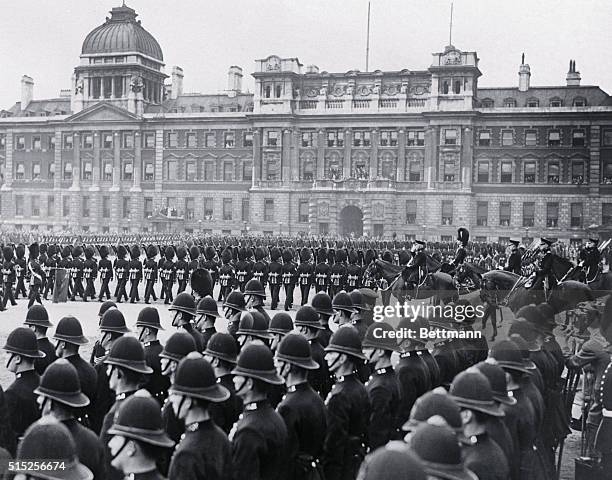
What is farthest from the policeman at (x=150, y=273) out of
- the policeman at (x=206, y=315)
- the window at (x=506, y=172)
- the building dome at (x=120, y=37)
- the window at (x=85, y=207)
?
the building dome at (x=120, y=37)

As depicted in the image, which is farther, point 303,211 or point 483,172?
point 303,211

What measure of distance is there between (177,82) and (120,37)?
23.7 ft

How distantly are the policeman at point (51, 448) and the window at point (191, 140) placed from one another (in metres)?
67.0

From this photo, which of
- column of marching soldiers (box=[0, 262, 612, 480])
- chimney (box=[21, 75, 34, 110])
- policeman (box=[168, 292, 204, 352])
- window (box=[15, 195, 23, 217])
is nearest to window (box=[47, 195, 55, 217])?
window (box=[15, 195, 23, 217])

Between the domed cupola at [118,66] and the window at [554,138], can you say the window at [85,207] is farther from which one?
the window at [554,138]

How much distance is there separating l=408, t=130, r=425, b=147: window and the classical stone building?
0.12 meters

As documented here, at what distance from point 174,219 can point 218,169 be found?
6.26 metres

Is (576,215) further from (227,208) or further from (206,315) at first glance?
(206,315)

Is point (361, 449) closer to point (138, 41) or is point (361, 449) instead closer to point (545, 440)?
point (545, 440)

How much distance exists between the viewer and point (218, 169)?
6912 cm

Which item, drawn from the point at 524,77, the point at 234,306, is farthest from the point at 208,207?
the point at 234,306

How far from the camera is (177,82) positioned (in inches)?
2997

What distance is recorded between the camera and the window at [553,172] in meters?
61.2

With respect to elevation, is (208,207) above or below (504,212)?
above
